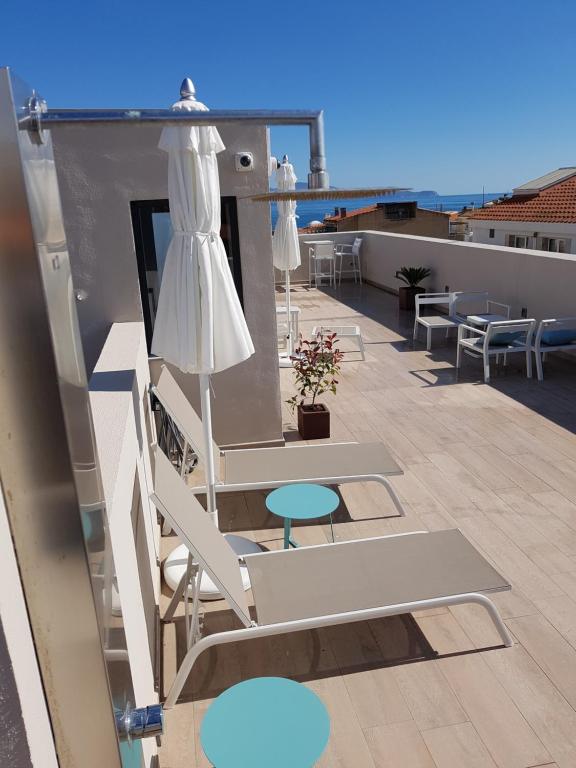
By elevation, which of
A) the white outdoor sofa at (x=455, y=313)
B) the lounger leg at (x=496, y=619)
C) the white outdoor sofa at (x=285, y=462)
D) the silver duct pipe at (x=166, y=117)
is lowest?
the lounger leg at (x=496, y=619)

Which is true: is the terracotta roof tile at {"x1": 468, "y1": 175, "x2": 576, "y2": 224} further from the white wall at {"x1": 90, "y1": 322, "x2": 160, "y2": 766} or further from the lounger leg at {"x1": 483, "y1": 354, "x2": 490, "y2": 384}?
the white wall at {"x1": 90, "y1": 322, "x2": 160, "y2": 766}

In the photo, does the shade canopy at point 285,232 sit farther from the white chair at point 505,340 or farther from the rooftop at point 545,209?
the rooftop at point 545,209

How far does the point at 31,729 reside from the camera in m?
0.56

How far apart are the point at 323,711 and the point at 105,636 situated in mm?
1715

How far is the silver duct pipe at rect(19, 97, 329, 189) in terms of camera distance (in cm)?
62

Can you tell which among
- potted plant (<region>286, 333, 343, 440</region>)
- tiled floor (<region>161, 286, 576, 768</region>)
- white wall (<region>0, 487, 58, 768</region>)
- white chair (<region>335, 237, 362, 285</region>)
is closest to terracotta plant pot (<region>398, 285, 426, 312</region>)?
white chair (<region>335, 237, 362, 285</region>)

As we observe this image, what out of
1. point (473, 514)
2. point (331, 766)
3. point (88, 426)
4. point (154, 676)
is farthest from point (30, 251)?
point (473, 514)

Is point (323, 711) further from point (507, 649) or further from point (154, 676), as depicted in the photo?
point (507, 649)

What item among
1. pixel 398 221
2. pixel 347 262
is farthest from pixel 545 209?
pixel 398 221

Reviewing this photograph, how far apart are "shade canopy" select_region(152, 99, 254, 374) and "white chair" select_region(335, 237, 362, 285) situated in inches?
540

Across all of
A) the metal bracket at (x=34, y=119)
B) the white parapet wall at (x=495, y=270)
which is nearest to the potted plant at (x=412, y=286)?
the white parapet wall at (x=495, y=270)

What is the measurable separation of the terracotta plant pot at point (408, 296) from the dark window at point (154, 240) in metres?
7.64

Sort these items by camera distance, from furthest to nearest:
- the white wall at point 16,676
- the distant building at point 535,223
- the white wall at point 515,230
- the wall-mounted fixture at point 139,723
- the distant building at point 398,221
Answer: the distant building at point 398,221 → the distant building at point 535,223 → the white wall at point 515,230 → the wall-mounted fixture at point 139,723 → the white wall at point 16,676

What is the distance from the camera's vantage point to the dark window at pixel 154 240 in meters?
5.41
